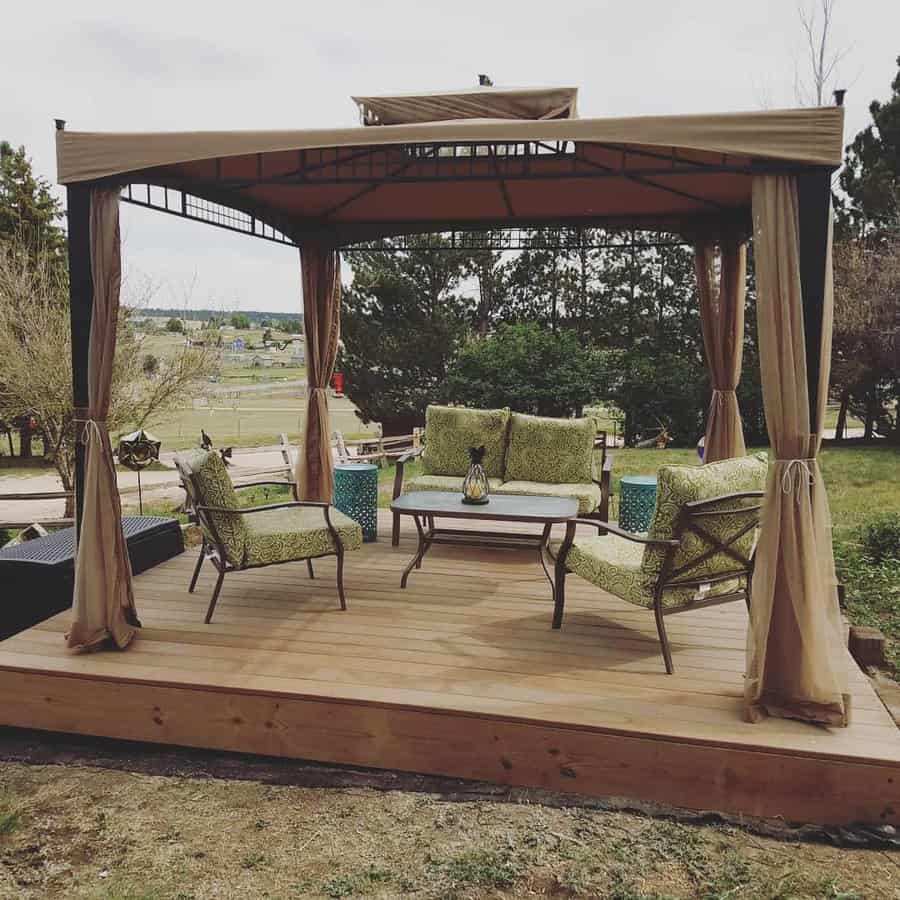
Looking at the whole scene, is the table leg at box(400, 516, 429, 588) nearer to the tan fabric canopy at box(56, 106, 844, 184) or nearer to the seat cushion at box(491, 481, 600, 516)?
the seat cushion at box(491, 481, 600, 516)

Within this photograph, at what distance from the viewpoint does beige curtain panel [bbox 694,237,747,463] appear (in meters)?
6.21

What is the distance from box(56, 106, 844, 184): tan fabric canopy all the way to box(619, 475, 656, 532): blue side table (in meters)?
2.94

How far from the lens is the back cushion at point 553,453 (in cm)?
629

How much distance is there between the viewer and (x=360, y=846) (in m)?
2.79

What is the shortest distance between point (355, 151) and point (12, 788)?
3793 millimetres

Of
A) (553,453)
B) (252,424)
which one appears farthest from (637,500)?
(252,424)

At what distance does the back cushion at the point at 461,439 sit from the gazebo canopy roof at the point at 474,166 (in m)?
1.66

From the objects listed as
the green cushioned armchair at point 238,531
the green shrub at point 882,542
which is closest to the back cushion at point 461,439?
the green cushioned armchair at point 238,531

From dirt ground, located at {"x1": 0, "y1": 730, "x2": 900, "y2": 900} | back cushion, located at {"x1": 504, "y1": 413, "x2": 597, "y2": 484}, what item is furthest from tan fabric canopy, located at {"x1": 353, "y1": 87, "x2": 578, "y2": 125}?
dirt ground, located at {"x1": 0, "y1": 730, "x2": 900, "y2": 900}

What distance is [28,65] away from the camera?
17.4 metres

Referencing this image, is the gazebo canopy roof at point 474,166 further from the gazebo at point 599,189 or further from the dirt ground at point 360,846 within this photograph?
the dirt ground at point 360,846

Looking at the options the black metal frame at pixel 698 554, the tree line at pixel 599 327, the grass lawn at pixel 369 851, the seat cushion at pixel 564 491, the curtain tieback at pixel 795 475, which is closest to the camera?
the grass lawn at pixel 369 851

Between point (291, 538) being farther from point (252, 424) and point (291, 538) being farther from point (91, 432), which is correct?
point (252, 424)

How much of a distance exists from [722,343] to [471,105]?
3.13 metres
